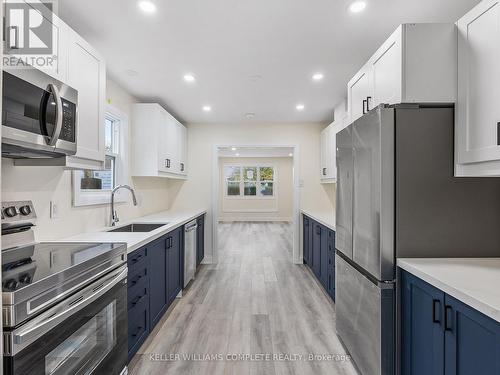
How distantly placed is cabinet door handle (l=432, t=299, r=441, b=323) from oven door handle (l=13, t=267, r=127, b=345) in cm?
167

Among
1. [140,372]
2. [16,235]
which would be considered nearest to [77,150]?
[16,235]

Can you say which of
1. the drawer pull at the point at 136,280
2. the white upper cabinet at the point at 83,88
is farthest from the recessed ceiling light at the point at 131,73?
the drawer pull at the point at 136,280

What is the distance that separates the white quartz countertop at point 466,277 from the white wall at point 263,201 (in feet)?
30.2

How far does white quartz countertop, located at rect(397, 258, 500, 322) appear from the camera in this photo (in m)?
1.09

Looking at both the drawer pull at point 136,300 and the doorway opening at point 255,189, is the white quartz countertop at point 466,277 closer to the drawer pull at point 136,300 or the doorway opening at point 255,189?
the drawer pull at point 136,300

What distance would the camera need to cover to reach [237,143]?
16.8ft

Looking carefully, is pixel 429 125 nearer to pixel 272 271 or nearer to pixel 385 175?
pixel 385 175

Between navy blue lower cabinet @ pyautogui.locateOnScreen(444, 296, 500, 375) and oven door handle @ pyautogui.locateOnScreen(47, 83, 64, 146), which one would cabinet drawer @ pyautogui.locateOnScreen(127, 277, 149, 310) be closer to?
oven door handle @ pyautogui.locateOnScreen(47, 83, 64, 146)

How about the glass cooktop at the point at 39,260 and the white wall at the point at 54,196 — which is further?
the white wall at the point at 54,196

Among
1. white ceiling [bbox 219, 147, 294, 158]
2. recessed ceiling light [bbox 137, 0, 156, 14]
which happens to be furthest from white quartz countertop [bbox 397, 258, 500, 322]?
white ceiling [bbox 219, 147, 294, 158]

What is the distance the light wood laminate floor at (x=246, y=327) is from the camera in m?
2.16

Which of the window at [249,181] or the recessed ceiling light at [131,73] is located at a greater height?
the recessed ceiling light at [131,73]

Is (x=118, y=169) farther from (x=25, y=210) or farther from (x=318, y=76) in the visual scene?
(x=318, y=76)

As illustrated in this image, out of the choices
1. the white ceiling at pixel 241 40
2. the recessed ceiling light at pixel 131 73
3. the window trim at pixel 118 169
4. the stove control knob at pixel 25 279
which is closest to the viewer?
the stove control knob at pixel 25 279
